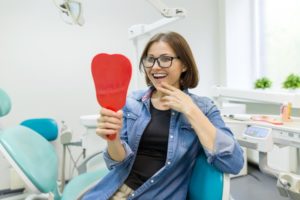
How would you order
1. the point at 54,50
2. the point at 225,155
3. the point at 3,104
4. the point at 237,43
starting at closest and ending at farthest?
the point at 225,155 < the point at 3,104 < the point at 54,50 < the point at 237,43

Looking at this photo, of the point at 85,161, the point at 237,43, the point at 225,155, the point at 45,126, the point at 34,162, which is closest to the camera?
the point at 225,155

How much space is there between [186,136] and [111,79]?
46 cm

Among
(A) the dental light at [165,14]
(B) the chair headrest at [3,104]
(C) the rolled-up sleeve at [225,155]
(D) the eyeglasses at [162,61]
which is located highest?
(A) the dental light at [165,14]

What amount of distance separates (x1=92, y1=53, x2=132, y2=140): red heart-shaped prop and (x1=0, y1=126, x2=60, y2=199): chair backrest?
19.5 inches

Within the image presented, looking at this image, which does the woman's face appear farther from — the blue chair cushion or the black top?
the blue chair cushion

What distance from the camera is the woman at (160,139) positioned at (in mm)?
1137

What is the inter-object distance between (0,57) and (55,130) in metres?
0.86

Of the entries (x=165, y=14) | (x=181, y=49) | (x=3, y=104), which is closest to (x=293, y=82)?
(x=165, y=14)

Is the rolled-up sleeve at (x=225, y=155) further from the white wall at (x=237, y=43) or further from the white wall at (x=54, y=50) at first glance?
the white wall at (x=237, y=43)

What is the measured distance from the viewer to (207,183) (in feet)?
3.46

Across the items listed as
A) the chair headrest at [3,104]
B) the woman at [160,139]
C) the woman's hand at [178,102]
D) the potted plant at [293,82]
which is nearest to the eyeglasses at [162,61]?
the woman at [160,139]

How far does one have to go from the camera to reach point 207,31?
3537 millimetres

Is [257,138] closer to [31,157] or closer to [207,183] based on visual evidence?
[207,183]

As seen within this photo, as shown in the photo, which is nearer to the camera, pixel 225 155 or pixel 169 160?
pixel 225 155
